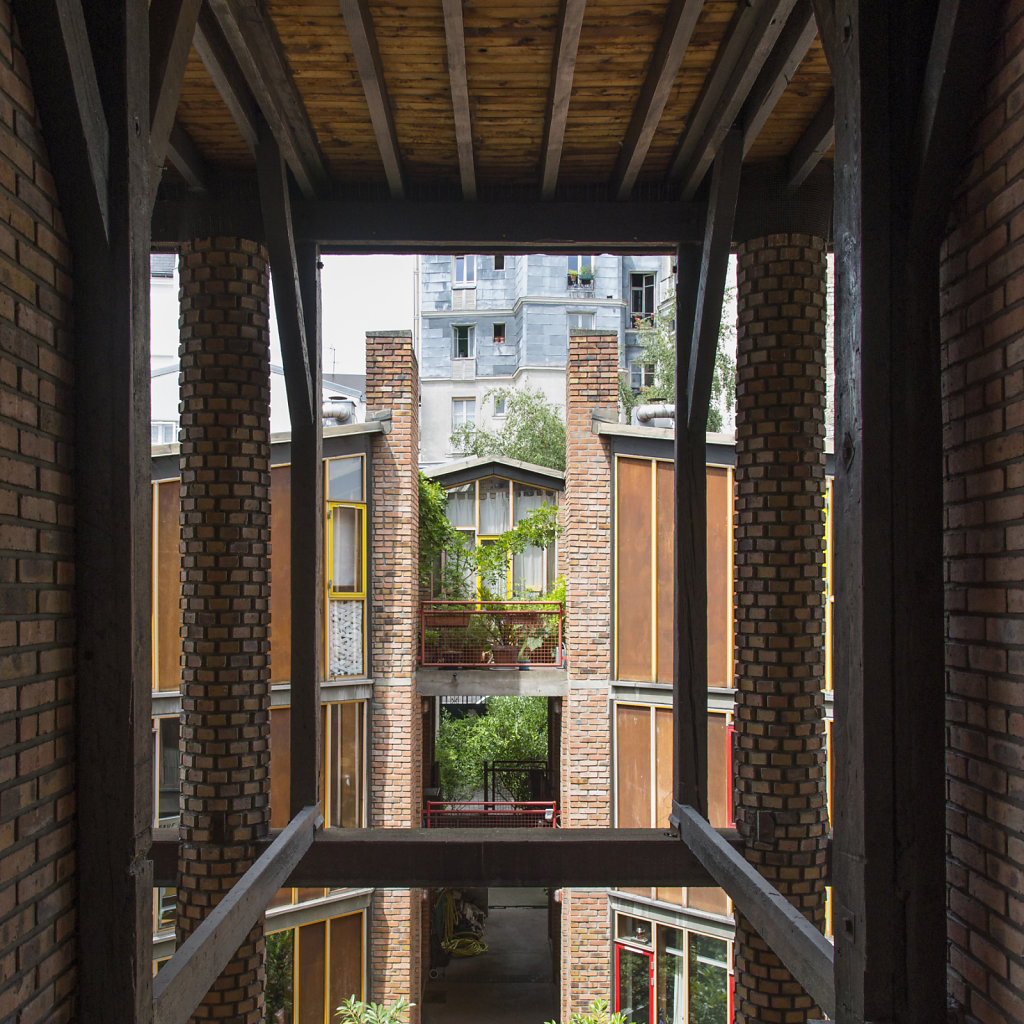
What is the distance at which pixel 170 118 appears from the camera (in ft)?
8.62

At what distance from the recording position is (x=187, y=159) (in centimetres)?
439

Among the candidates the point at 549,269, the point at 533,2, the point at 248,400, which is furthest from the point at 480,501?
the point at 549,269

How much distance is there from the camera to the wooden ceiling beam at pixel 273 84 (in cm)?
332

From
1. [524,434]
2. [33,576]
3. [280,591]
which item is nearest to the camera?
[33,576]

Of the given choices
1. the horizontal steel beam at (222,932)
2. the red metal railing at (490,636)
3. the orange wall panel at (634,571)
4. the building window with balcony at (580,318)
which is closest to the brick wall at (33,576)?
the horizontal steel beam at (222,932)

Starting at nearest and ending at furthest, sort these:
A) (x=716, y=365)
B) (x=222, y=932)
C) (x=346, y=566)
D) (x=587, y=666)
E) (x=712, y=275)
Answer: (x=222, y=932) → (x=712, y=275) → (x=587, y=666) → (x=346, y=566) → (x=716, y=365)

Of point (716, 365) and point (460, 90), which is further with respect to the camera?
point (716, 365)

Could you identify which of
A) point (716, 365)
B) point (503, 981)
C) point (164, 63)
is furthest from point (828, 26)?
point (716, 365)

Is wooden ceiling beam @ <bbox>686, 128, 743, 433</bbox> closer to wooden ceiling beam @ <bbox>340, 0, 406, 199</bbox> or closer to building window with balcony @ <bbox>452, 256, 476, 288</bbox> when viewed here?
wooden ceiling beam @ <bbox>340, 0, 406, 199</bbox>

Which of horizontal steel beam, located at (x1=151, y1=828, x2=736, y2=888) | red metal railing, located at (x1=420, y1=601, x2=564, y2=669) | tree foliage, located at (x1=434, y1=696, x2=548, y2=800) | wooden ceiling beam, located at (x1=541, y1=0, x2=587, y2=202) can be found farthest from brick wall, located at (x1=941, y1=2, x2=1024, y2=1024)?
tree foliage, located at (x1=434, y1=696, x2=548, y2=800)

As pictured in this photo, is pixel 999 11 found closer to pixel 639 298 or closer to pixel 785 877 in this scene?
pixel 785 877

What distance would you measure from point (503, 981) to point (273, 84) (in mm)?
11457

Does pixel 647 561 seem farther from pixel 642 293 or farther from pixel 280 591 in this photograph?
pixel 642 293

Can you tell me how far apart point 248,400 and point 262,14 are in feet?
6.42
